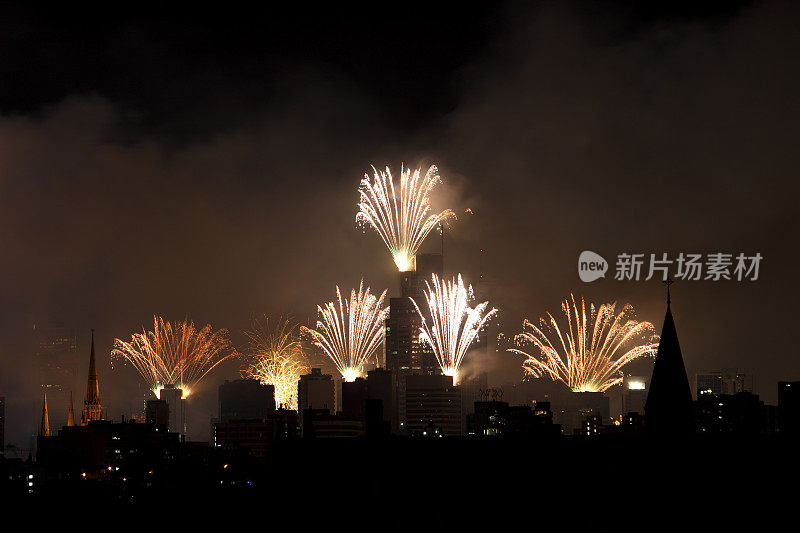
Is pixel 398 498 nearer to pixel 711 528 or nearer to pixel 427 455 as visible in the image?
pixel 427 455

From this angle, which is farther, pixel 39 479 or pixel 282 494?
pixel 39 479

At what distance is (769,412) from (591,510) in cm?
8622

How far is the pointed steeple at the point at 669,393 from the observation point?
77.0m

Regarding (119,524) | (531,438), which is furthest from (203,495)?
(531,438)

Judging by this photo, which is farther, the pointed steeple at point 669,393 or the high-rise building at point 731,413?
the high-rise building at point 731,413

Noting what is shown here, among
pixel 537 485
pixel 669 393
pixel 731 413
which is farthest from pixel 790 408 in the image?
pixel 731 413

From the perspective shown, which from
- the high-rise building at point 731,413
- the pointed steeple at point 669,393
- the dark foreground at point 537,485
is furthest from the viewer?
the high-rise building at point 731,413

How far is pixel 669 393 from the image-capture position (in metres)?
77.4

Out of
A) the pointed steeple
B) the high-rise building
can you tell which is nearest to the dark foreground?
the pointed steeple

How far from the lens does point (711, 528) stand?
67375 millimetres

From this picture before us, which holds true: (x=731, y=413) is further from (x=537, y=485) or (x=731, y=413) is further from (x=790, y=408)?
(x=537, y=485)

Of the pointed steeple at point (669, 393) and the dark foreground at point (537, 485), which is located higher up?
the pointed steeple at point (669, 393)

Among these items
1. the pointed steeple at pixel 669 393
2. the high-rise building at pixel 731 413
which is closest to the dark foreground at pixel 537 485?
the pointed steeple at pixel 669 393

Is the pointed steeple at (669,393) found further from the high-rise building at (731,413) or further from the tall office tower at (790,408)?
the high-rise building at (731,413)
